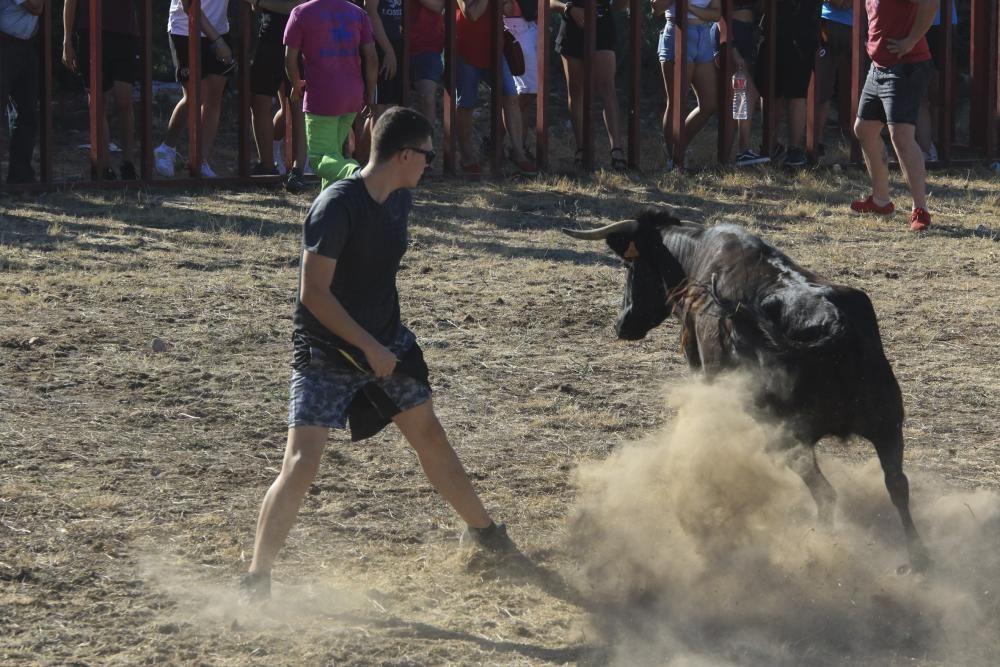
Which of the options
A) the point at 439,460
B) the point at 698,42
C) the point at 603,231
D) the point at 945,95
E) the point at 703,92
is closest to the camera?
the point at 439,460

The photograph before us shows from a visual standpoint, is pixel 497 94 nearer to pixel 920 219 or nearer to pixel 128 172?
pixel 128 172

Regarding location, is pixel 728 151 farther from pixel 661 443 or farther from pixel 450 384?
pixel 661 443

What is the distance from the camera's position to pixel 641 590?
5.18m

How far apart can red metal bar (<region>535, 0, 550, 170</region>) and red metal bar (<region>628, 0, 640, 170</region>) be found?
72 centimetres

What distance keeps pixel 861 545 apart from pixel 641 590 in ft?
2.98

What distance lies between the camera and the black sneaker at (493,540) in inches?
207

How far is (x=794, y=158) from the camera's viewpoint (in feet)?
43.3

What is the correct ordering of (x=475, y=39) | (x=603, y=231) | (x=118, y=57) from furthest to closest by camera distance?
(x=475, y=39) → (x=118, y=57) → (x=603, y=231)

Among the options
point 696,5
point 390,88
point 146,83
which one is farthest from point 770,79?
point 146,83

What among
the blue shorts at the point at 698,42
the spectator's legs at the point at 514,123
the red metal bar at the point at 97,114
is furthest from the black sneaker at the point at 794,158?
the red metal bar at the point at 97,114

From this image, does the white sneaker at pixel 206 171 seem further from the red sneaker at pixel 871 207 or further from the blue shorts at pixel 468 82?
the red sneaker at pixel 871 207

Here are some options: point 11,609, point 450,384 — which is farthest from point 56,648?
point 450,384

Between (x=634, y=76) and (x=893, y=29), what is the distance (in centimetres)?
318

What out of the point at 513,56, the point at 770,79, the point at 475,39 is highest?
the point at 475,39
